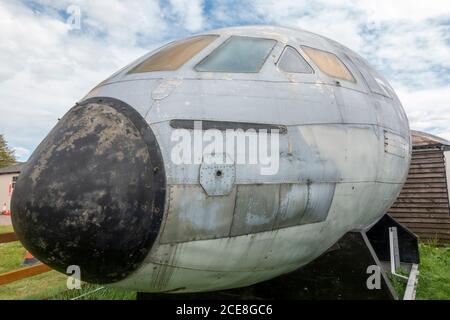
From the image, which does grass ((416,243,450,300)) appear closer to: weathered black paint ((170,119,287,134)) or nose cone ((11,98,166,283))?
weathered black paint ((170,119,287,134))

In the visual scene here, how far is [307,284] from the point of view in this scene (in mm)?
3855

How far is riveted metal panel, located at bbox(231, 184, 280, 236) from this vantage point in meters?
2.84

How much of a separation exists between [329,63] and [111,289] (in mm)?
4800

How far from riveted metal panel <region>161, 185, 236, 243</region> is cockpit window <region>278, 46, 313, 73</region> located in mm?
1390

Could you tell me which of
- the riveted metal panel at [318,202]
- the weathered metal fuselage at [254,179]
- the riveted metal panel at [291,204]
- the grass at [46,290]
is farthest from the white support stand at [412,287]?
the grass at [46,290]

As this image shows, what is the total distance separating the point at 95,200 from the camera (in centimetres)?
244

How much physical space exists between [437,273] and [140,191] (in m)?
7.11

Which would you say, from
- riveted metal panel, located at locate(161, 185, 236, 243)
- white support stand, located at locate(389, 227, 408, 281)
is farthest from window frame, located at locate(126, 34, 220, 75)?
white support stand, located at locate(389, 227, 408, 281)

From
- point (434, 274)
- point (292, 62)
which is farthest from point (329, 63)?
point (434, 274)

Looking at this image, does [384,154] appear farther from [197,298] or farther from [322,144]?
[197,298]

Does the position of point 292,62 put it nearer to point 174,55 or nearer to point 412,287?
point 174,55
